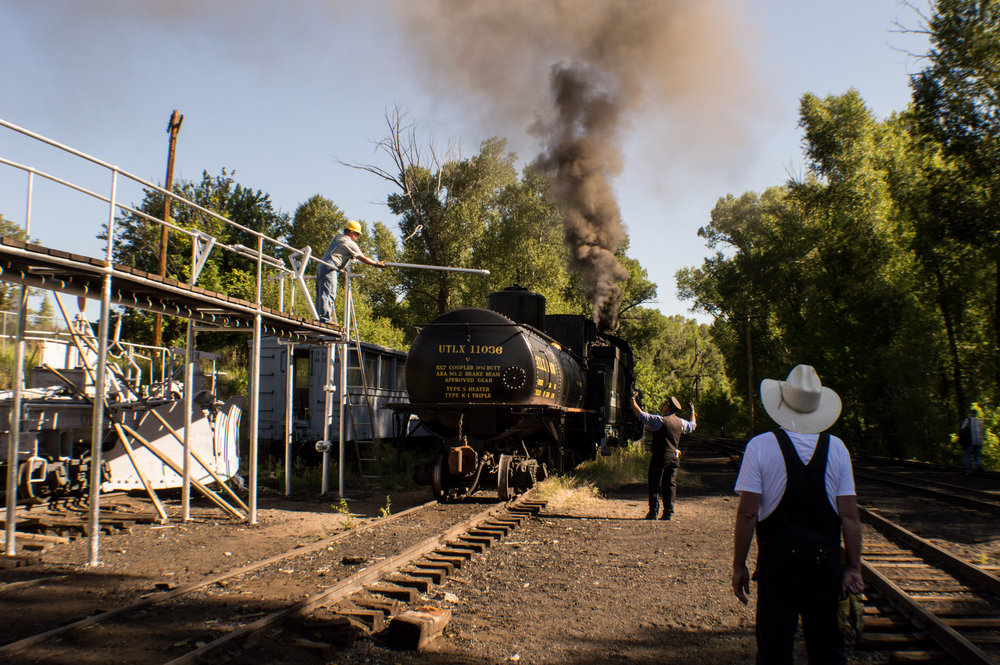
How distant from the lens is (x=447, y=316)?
11727 mm

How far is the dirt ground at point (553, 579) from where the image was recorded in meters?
4.87

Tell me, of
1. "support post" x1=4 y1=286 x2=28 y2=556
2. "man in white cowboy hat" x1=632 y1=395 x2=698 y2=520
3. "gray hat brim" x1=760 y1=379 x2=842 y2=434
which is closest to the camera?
"gray hat brim" x1=760 y1=379 x2=842 y2=434

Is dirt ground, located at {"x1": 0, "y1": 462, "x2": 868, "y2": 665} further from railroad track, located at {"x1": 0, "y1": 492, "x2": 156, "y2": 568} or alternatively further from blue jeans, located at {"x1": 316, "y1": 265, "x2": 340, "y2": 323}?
blue jeans, located at {"x1": 316, "y1": 265, "x2": 340, "y2": 323}

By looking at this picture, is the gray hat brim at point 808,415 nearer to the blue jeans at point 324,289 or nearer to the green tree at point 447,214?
the blue jeans at point 324,289

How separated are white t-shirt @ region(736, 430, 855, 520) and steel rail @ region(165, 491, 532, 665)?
3.29 m

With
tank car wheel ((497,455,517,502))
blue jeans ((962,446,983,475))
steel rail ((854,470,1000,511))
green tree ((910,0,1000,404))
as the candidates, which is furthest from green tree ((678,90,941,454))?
tank car wheel ((497,455,517,502))

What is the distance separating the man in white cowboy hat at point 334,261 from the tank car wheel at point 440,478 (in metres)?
2.95

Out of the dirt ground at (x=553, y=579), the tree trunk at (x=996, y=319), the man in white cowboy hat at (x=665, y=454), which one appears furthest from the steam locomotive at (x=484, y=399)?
the tree trunk at (x=996, y=319)

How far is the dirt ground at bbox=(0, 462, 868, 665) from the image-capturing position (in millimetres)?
4871

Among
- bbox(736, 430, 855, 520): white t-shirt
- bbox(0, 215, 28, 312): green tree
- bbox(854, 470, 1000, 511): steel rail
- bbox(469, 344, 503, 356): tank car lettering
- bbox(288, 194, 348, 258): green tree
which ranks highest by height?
bbox(288, 194, 348, 258): green tree

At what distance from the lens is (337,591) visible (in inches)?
227

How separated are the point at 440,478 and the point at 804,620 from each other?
8.14 m

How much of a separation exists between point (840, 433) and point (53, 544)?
3131 cm

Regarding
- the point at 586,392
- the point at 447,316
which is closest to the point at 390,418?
the point at 586,392
